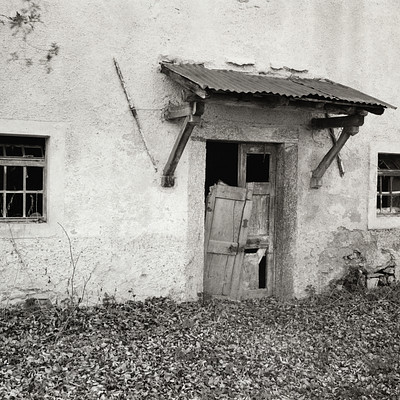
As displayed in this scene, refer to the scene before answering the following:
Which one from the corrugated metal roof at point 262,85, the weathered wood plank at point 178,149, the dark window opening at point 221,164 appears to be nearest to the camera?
the corrugated metal roof at point 262,85

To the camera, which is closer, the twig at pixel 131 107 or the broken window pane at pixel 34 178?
the broken window pane at pixel 34 178

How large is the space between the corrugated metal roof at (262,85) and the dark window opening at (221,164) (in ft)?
4.01

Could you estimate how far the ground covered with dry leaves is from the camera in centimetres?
533

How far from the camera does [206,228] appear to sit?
8.20 metres

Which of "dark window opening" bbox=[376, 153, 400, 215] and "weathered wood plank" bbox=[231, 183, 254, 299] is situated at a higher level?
"dark window opening" bbox=[376, 153, 400, 215]

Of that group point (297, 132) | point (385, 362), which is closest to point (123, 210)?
point (297, 132)

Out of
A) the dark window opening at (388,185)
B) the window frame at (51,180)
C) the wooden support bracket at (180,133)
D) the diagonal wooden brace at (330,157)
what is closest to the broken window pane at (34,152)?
the window frame at (51,180)

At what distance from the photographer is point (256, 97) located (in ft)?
23.2

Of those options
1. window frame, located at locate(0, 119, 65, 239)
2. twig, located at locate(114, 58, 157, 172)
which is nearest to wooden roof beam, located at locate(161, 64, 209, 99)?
twig, located at locate(114, 58, 157, 172)

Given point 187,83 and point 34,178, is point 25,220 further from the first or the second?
point 187,83

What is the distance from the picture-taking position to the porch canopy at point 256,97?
22.4ft

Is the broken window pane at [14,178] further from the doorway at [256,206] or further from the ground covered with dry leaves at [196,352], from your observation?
the doorway at [256,206]

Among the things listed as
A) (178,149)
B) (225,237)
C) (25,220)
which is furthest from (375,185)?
(25,220)

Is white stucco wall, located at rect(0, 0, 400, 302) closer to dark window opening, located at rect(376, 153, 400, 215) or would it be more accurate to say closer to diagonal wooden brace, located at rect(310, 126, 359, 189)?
diagonal wooden brace, located at rect(310, 126, 359, 189)
